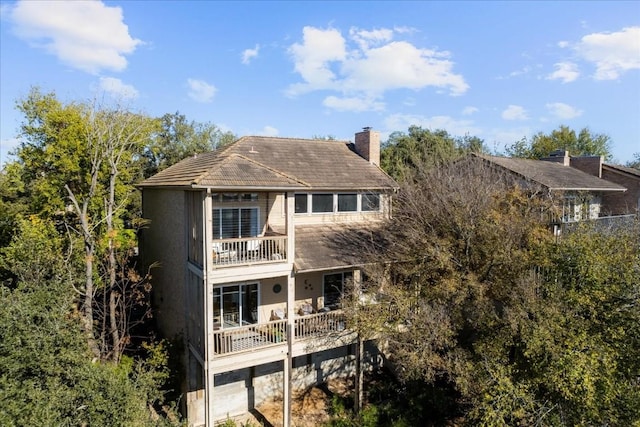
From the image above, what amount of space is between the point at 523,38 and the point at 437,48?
3658mm

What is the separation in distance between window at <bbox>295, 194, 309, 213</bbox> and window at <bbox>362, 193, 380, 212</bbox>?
10.9 ft

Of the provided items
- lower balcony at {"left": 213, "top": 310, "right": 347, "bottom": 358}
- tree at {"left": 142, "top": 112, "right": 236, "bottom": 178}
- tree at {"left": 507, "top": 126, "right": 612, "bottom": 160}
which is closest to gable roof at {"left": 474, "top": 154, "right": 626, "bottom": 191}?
lower balcony at {"left": 213, "top": 310, "right": 347, "bottom": 358}

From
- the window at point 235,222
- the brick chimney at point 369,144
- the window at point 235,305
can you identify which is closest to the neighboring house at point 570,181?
the brick chimney at point 369,144

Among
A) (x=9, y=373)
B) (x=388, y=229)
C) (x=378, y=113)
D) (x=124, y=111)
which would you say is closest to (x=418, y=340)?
(x=388, y=229)

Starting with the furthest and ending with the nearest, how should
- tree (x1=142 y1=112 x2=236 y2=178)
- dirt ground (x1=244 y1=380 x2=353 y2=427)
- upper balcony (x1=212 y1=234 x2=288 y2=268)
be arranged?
1. tree (x1=142 y1=112 x2=236 y2=178)
2. dirt ground (x1=244 y1=380 x2=353 y2=427)
3. upper balcony (x1=212 y1=234 x2=288 y2=268)

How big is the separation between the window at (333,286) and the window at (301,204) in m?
3.24

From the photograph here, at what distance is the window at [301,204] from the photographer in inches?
695

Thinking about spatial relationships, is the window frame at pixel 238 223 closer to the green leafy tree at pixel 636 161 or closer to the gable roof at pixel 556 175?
the gable roof at pixel 556 175

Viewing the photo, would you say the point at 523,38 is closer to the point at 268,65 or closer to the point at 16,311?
the point at 268,65

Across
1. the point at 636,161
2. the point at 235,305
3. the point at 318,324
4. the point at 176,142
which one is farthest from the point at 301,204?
the point at 636,161

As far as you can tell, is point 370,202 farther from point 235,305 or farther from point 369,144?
point 235,305

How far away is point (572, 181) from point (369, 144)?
1555 centimetres

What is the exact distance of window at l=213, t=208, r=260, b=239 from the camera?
49.7 feet

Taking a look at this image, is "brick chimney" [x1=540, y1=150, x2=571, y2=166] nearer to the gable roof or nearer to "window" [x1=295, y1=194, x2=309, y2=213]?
the gable roof
